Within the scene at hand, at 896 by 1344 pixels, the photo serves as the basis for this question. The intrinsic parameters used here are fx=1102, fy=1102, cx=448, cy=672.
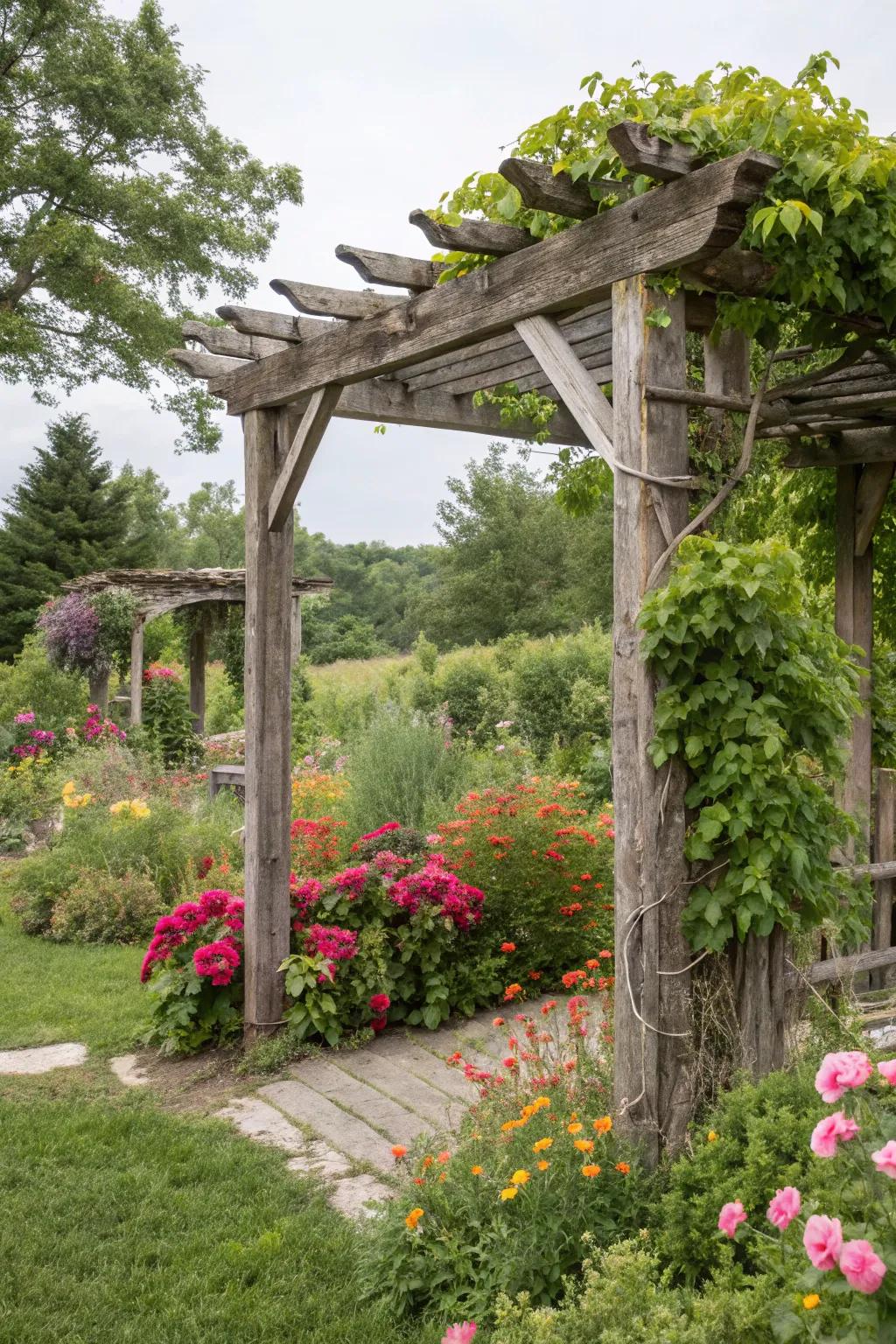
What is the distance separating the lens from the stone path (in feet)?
12.2

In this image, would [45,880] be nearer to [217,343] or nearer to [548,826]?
[548,826]

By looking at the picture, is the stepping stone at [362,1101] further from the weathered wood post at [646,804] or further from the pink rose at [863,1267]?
the pink rose at [863,1267]

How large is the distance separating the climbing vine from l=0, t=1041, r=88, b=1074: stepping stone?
3218 mm

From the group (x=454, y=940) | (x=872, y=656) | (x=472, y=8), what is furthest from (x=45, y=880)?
(x=472, y=8)

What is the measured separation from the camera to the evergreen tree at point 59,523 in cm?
2216

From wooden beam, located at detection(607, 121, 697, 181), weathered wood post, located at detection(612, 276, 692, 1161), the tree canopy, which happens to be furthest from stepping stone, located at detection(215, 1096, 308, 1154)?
the tree canopy

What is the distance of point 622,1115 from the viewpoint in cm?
300

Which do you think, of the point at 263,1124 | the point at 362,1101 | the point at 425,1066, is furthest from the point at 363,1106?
the point at 425,1066

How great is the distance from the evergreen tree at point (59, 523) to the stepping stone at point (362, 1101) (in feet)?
62.2

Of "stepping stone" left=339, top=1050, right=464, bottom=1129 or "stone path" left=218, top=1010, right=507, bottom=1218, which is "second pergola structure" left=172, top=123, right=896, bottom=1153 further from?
"stepping stone" left=339, top=1050, right=464, bottom=1129

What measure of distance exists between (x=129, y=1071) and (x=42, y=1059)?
0.46 m

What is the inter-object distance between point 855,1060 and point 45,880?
21.7ft

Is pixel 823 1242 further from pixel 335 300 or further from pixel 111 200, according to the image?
pixel 111 200

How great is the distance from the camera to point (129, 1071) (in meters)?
4.81
